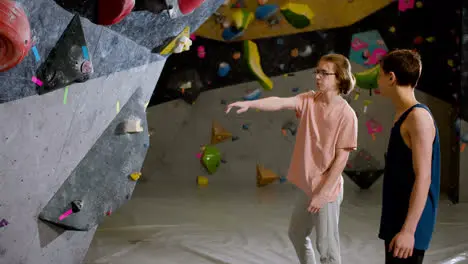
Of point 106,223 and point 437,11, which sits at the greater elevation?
point 437,11

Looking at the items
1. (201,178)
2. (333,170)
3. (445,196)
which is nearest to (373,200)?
(445,196)

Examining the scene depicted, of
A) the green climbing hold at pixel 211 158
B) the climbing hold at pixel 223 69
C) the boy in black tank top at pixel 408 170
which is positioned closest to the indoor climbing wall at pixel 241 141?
the green climbing hold at pixel 211 158

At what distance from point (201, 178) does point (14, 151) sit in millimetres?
3328

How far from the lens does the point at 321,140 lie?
2330mm

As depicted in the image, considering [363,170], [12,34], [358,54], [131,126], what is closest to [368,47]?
[358,54]

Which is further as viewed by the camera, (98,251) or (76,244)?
(98,251)

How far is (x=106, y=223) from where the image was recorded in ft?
13.0

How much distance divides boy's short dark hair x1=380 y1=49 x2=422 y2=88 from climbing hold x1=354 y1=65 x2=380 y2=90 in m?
3.17

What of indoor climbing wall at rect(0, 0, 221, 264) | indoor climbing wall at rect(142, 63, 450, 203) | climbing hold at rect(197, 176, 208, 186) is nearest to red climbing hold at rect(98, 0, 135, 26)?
indoor climbing wall at rect(0, 0, 221, 264)

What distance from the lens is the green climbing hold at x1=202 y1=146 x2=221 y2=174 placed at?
5.25m

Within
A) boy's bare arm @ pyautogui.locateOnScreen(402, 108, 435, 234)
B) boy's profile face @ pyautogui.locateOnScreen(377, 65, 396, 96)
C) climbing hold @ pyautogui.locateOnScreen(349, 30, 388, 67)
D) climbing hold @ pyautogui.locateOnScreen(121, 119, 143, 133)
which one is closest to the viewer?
boy's bare arm @ pyautogui.locateOnScreen(402, 108, 435, 234)

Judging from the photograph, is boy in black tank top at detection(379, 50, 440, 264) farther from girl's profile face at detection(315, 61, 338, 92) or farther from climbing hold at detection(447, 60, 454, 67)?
climbing hold at detection(447, 60, 454, 67)

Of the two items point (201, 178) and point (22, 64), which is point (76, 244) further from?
point (201, 178)

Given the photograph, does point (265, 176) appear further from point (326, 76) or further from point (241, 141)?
point (326, 76)
